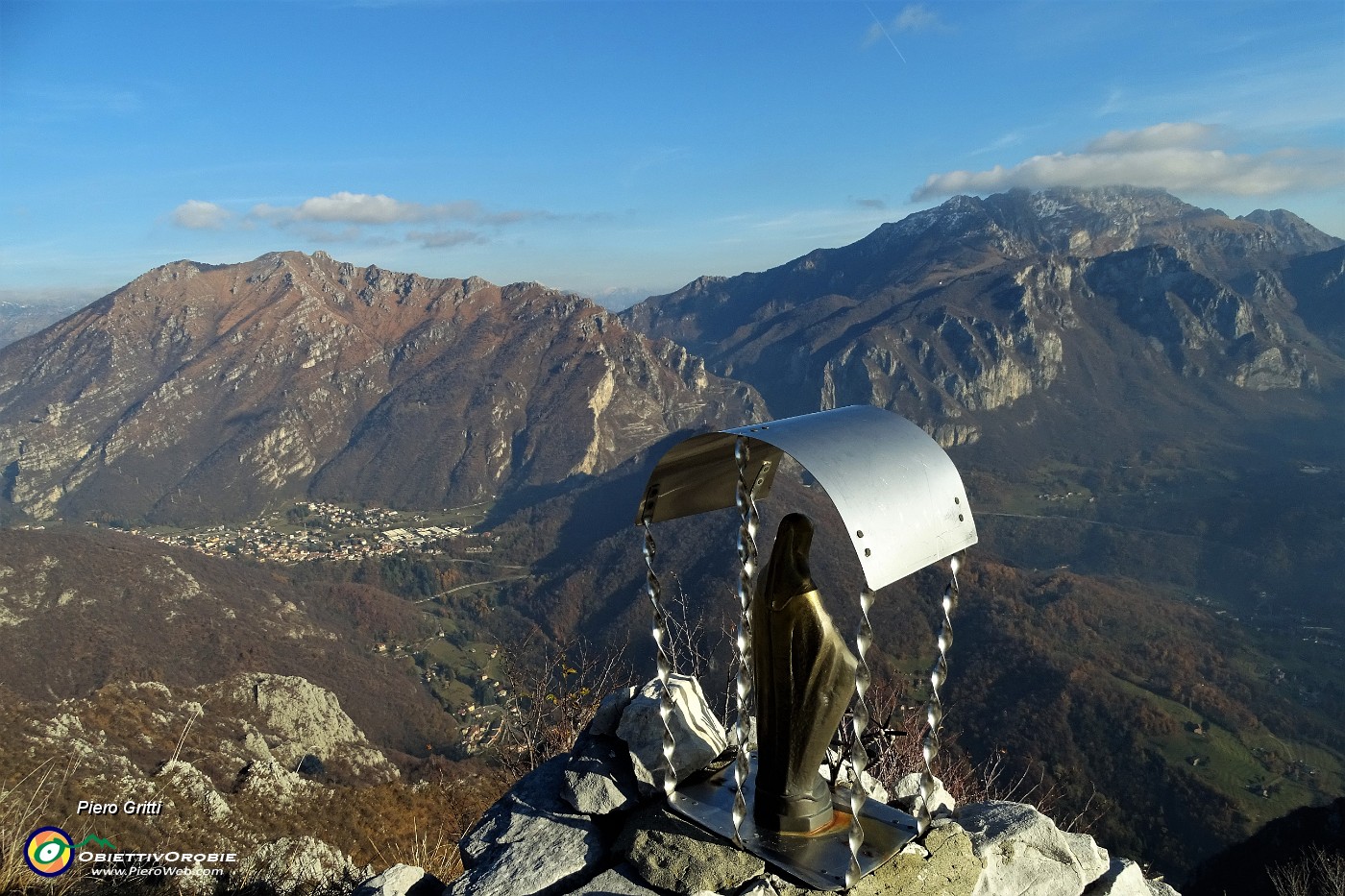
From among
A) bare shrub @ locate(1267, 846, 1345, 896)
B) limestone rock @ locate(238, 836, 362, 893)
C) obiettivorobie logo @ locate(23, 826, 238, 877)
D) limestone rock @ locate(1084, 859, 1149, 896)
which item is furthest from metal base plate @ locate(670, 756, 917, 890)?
bare shrub @ locate(1267, 846, 1345, 896)

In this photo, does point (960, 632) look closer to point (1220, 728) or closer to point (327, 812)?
point (1220, 728)

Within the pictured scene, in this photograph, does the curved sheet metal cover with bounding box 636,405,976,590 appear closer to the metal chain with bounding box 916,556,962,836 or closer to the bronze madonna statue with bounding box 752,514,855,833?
the metal chain with bounding box 916,556,962,836

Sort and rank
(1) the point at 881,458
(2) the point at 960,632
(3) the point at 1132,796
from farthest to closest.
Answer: (2) the point at 960,632
(3) the point at 1132,796
(1) the point at 881,458

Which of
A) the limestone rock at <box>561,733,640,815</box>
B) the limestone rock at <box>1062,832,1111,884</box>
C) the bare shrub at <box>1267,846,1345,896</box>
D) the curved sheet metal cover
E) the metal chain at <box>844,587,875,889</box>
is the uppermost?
the curved sheet metal cover

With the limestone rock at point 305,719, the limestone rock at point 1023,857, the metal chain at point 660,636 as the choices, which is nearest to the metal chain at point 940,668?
the limestone rock at point 1023,857

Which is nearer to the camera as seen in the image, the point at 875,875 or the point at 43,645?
the point at 875,875

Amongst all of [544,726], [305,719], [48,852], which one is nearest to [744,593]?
[48,852]

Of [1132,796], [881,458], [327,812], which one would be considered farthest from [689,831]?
[1132,796]
